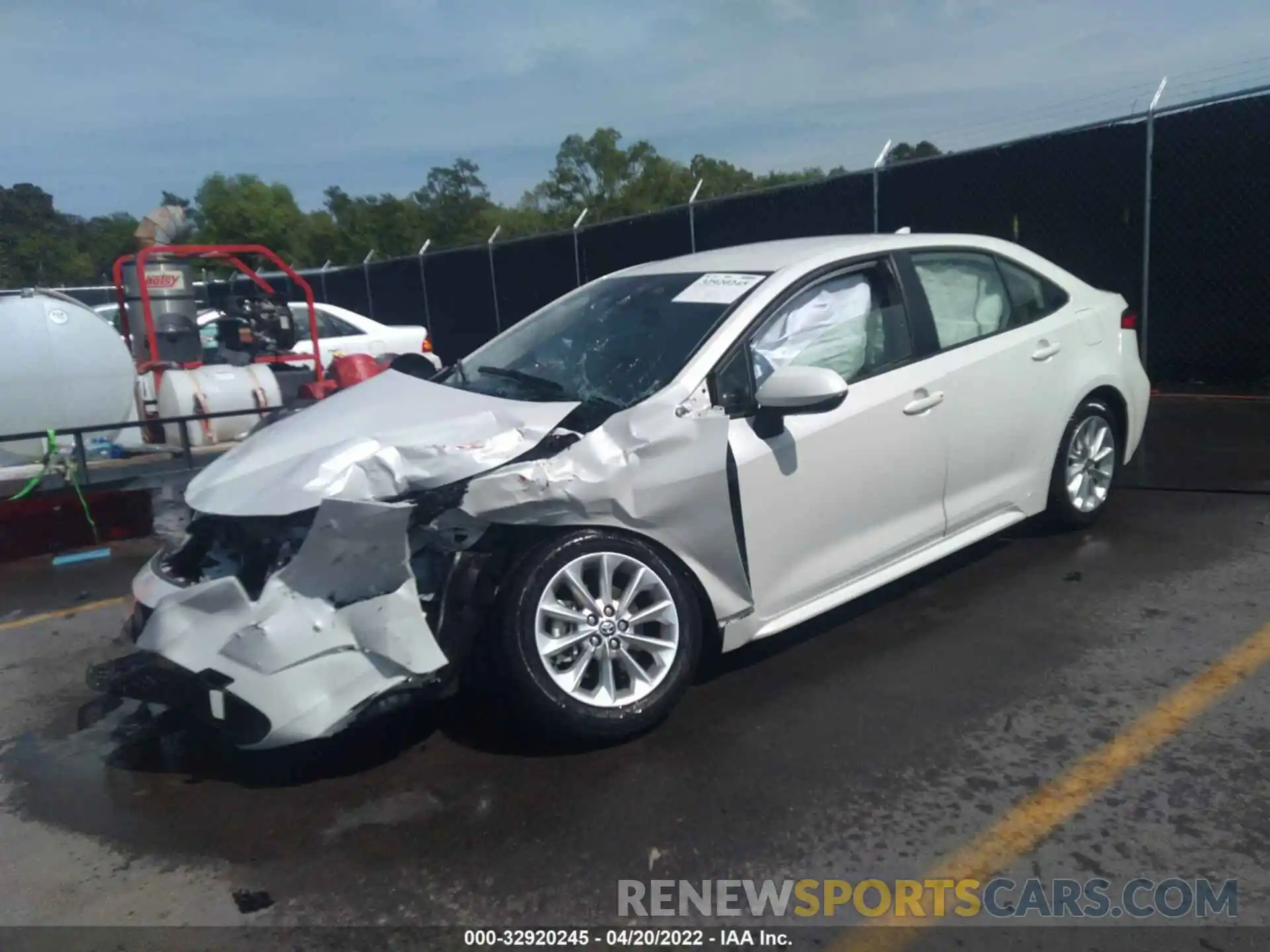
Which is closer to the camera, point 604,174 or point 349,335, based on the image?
point 349,335

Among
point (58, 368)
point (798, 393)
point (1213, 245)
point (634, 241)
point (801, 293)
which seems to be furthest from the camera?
point (634, 241)

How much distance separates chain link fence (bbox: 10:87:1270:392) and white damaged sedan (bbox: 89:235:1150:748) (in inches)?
222

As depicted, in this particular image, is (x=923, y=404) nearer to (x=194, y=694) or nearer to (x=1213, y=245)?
(x=194, y=694)

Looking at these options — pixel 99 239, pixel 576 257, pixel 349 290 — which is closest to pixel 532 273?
pixel 576 257

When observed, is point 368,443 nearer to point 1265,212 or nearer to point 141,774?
point 141,774

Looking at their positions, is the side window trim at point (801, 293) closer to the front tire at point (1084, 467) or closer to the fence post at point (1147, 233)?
the front tire at point (1084, 467)

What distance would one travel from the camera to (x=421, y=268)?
Result: 20.3 meters

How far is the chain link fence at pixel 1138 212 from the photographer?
9.34 meters

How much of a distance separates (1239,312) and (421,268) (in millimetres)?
14400

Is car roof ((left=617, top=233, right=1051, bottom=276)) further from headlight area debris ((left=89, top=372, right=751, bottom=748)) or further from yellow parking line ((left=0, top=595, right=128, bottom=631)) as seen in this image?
yellow parking line ((left=0, top=595, right=128, bottom=631))

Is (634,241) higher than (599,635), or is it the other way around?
(634,241)

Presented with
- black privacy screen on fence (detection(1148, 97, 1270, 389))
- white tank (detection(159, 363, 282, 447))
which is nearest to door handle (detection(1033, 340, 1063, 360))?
black privacy screen on fence (detection(1148, 97, 1270, 389))

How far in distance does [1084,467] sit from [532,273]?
500 inches

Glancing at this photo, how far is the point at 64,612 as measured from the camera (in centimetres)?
579
